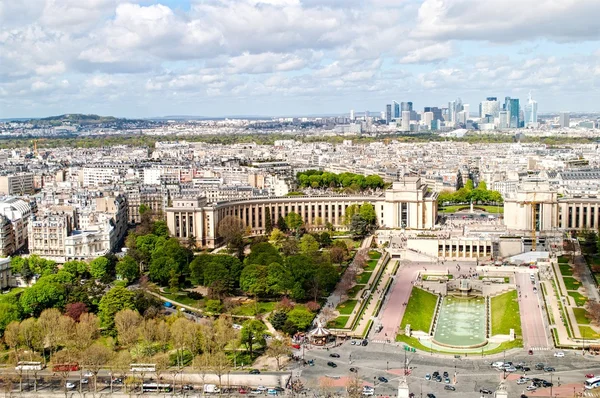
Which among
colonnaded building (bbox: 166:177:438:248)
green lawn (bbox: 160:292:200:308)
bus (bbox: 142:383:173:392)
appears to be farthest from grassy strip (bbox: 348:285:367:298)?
colonnaded building (bbox: 166:177:438:248)

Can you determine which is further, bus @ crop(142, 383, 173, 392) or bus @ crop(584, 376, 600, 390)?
bus @ crop(142, 383, 173, 392)

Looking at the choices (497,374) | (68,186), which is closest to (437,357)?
(497,374)

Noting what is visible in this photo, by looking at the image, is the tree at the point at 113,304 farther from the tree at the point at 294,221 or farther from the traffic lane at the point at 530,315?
the tree at the point at 294,221

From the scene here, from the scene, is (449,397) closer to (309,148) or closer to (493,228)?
(493,228)

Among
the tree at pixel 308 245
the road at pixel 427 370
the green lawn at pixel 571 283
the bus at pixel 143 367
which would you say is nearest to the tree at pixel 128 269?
the tree at pixel 308 245

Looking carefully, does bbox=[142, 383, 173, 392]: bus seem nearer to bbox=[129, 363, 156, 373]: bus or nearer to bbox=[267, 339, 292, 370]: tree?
bbox=[129, 363, 156, 373]: bus

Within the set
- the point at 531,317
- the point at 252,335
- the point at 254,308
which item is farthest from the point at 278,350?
the point at 531,317
